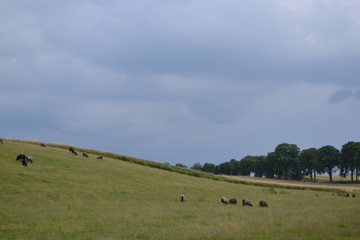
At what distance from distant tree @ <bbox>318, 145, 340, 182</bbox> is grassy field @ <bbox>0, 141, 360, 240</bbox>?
96.0 meters

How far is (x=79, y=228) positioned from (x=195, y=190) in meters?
28.6

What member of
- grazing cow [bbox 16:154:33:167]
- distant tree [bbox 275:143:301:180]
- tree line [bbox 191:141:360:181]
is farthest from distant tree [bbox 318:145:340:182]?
grazing cow [bbox 16:154:33:167]

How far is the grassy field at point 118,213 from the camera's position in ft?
60.7

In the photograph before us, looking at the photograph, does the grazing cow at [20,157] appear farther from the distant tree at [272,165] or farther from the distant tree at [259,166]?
the distant tree at [259,166]

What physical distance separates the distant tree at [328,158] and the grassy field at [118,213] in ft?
315

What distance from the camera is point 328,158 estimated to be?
421 feet

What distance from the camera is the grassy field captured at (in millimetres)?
18516

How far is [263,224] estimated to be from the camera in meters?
22.2

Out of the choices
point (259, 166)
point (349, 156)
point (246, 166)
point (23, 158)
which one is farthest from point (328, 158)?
point (23, 158)

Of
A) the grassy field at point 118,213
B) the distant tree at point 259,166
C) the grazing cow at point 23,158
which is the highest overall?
A: the distant tree at point 259,166

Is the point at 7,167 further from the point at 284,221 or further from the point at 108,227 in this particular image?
the point at 284,221

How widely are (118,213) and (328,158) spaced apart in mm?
120032

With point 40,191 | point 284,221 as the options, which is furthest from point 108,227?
point 40,191

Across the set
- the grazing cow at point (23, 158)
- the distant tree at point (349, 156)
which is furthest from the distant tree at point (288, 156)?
the grazing cow at point (23, 158)
